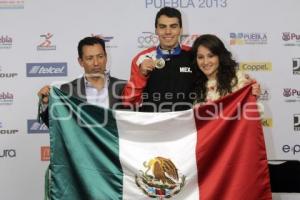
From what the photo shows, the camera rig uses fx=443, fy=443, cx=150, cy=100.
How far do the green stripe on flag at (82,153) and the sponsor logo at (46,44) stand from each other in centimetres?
107

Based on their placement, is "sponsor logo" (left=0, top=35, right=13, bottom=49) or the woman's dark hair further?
"sponsor logo" (left=0, top=35, right=13, bottom=49)

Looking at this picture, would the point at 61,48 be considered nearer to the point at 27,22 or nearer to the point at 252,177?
the point at 27,22

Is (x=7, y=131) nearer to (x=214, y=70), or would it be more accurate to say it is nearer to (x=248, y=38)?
(x=214, y=70)

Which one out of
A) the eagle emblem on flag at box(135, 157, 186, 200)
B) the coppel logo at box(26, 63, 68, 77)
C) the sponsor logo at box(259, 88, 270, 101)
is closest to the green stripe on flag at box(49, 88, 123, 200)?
the eagle emblem on flag at box(135, 157, 186, 200)

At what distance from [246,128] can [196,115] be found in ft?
0.80

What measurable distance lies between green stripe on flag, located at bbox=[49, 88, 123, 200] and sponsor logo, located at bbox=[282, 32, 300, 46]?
1.57 m

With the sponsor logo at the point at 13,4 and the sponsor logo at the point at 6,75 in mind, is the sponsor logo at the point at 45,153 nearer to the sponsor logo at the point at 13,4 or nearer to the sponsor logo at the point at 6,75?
the sponsor logo at the point at 6,75

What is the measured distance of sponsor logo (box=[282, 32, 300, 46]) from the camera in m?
3.11

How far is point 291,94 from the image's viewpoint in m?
3.12

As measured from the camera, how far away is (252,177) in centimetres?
207

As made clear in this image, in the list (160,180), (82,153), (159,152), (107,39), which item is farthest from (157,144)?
(107,39)

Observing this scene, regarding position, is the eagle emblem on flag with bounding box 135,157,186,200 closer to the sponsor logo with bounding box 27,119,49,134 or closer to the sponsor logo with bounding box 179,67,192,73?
the sponsor logo with bounding box 179,67,192,73

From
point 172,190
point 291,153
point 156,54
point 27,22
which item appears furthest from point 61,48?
point 291,153

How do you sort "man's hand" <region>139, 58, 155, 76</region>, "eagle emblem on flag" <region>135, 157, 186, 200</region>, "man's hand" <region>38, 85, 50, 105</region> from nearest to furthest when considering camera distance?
1. "eagle emblem on flag" <region>135, 157, 186, 200</region>
2. "man's hand" <region>38, 85, 50, 105</region>
3. "man's hand" <region>139, 58, 155, 76</region>
